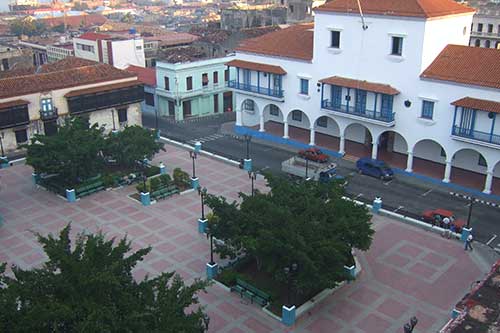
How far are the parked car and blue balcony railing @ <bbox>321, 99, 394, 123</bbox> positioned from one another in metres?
3.34

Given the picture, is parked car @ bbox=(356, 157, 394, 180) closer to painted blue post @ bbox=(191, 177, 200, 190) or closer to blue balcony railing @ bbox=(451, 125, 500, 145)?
blue balcony railing @ bbox=(451, 125, 500, 145)

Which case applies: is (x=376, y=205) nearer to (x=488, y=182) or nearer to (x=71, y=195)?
(x=488, y=182)

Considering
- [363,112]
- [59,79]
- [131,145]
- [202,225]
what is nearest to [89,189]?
[131,145]

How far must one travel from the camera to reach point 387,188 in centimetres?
3978

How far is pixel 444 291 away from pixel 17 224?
26.1m

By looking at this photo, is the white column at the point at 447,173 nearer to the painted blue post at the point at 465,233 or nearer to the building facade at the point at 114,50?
the painted blue post at the point at 465,233

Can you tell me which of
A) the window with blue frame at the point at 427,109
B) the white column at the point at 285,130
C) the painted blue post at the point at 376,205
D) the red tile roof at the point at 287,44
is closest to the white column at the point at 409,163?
the window with blue frame at the point at 427,109

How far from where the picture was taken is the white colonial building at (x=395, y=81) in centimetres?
3719

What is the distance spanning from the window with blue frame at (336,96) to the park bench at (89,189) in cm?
1962

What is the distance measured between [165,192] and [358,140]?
1914 centimetres

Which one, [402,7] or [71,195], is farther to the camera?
[402,7]

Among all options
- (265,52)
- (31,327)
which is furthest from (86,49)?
(31,327)

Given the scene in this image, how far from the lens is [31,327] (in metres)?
16.1

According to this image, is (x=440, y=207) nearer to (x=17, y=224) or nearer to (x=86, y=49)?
(x=17, y=224)
